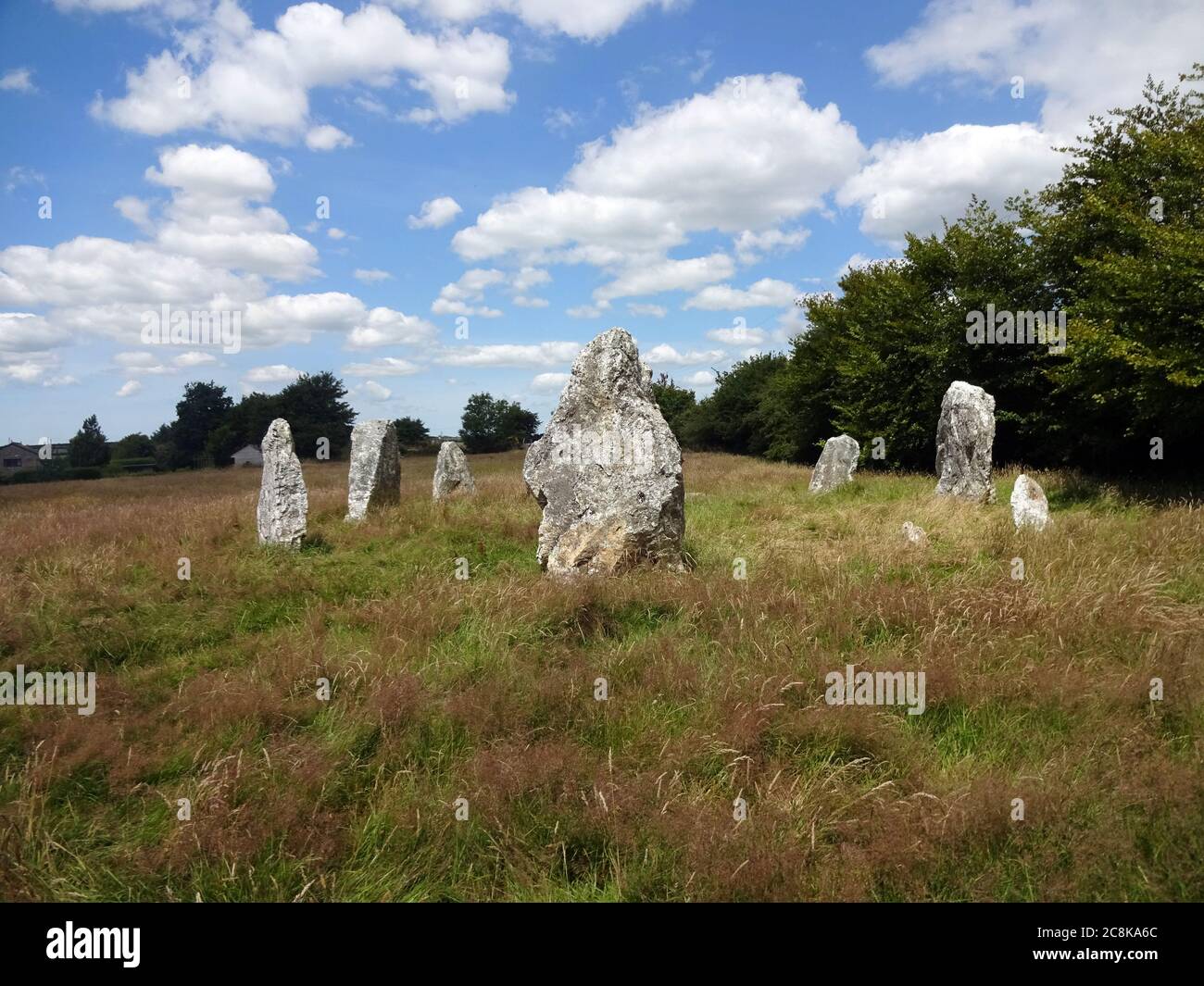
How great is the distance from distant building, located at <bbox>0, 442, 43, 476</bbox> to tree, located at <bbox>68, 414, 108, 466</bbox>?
2.69 metres

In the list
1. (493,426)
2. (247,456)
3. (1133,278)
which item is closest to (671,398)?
(493,426)

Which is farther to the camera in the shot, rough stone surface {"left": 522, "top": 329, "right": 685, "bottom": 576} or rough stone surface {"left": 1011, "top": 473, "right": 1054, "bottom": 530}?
rough stone surface {"left": 1011, "top": 473, "right": 1054, "bottom": 530}

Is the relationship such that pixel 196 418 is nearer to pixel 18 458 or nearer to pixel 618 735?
pixel 18 458

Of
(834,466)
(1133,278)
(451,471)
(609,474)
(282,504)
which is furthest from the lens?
(834,466)

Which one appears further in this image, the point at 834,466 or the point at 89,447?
the point at 89,447

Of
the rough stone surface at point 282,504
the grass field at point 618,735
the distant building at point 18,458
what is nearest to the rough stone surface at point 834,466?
the grass field at point 618,735

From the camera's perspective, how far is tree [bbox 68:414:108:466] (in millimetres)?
36094

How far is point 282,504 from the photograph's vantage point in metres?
10.3

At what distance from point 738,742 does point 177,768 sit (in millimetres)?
3495

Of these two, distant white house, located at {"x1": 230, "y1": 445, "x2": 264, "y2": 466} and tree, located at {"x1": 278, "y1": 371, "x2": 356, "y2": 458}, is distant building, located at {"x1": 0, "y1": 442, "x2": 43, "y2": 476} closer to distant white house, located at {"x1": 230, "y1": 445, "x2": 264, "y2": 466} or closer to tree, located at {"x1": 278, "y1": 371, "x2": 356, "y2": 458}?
distant white house, located at {"x1": 230, "y1": 445, "x2": 264, "y2": 466}

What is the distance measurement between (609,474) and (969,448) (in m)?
9.05

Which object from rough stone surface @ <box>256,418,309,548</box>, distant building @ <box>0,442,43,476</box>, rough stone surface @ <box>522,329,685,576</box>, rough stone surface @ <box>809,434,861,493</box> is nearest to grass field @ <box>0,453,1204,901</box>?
rough stone surface @ <box>522,329,685,576</box>

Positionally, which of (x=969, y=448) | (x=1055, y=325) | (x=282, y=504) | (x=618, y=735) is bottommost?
(x=618, y=735)
